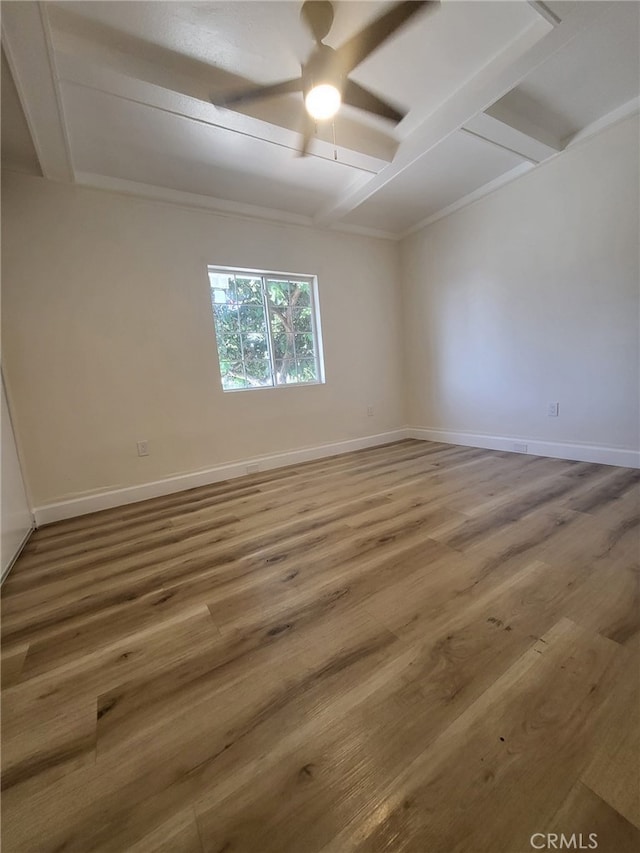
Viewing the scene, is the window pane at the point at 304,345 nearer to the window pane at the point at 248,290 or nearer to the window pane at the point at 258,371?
the window pane at the point at 258,371

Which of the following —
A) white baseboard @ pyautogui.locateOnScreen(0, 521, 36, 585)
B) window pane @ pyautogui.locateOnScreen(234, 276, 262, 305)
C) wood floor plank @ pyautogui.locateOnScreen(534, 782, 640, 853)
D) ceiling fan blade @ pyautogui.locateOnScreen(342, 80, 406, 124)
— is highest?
ceiling fan blade @ pyautogui.locateOnScreen(342, 80, 406, 124)

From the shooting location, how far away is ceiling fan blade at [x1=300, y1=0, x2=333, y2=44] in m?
1.42

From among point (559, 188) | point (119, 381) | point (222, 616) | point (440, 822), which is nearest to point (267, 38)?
point (119, 381)

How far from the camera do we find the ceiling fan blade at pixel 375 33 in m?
1.27

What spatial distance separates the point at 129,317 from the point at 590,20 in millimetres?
3173

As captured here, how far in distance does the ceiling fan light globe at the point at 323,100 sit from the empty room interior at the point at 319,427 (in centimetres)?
1

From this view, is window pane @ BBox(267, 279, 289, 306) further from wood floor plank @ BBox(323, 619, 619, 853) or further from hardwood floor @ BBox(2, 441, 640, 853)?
wood floor plank @ BBox(323, 619, 619, 853)

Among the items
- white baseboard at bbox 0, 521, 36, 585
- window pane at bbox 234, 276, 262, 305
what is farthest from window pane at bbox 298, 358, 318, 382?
white baseboard at bbox 0, 521, 36, 585

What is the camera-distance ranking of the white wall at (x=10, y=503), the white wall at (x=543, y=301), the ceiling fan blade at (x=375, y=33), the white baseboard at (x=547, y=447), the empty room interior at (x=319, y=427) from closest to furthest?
the empty room interior at (x=319, y=427) < the ceiling fan blade at (x=375, y=33) < the white wall at (x=10, y=503) < the white wall at (x=543, y=301) < the white baseboard at (x=547, y=447)

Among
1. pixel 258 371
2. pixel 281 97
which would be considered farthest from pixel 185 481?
pixel 281 97

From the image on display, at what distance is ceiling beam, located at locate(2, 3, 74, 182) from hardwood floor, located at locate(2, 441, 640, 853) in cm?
242

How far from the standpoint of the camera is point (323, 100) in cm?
159

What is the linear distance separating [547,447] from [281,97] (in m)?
3.33

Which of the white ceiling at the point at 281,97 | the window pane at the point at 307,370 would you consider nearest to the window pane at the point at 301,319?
the window pane at the point at 307,370
